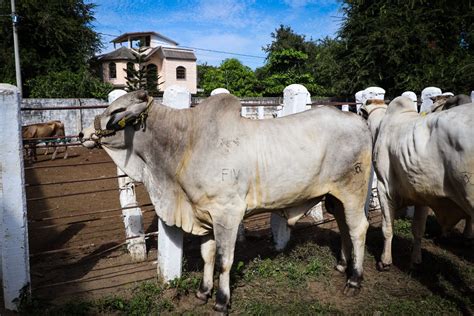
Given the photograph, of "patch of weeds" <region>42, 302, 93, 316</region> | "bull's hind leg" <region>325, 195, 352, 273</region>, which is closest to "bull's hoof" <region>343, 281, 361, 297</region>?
"bull's hind leg" <region>325, 195, 352, 273</region>

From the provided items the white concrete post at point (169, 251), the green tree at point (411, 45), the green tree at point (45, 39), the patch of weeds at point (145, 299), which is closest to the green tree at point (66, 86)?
the green tree at point (45, 39)

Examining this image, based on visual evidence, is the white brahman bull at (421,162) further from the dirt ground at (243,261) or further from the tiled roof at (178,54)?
the tiled roof at (178,54)

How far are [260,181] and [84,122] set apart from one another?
16.2 metres

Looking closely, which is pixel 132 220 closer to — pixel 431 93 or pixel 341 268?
pixel 341 268

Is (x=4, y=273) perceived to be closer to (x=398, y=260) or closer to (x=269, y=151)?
(x=269, y=151)

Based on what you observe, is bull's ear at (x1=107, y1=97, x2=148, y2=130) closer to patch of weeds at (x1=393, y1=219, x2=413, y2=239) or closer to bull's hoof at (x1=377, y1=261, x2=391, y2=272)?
bull's hoof at (x1=377, y1=261, x2=391, y2=272)

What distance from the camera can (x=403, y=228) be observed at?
6.04m

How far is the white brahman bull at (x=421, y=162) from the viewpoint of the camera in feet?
11.3

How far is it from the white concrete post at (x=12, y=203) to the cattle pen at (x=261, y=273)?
0.16 m

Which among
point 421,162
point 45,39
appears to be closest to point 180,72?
point 45,39

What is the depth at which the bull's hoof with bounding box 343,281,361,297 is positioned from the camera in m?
4.21

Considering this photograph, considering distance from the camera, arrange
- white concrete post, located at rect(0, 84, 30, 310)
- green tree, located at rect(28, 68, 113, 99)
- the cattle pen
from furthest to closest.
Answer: green tree, located at rect(28, 68, 113, 99) → the cattle pen → white concrete post, located at rect(0, 84, 30, 310)

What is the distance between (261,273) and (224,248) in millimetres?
1121

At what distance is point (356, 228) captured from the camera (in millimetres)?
4254
